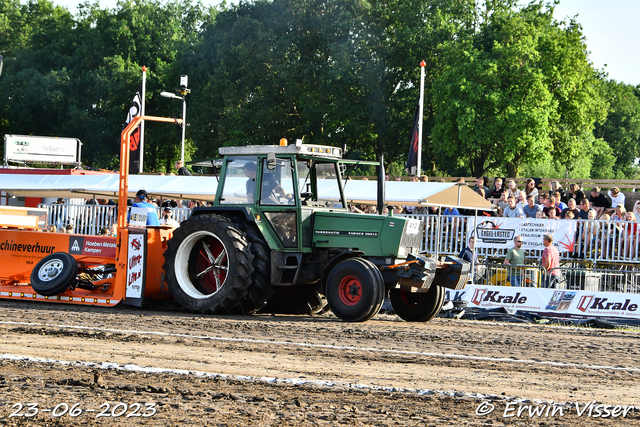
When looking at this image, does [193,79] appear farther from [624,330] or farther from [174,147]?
[624,330]

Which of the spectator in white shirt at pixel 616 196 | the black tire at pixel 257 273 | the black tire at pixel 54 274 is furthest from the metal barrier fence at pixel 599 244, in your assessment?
the black tire at pixel 54 274

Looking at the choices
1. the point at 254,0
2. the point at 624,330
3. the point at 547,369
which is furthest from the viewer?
the point at 254,0

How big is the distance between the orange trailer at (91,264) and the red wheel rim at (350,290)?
9.79 ft

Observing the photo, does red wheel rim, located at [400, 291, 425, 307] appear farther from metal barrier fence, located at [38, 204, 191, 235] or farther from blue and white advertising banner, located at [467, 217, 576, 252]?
metal barrier fence, located at [38, 204, 191, 235]

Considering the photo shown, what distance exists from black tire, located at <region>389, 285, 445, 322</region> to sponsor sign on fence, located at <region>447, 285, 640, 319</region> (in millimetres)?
3195

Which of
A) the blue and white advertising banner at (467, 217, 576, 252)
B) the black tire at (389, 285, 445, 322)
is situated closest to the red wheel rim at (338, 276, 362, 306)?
the black tire at (389, 285, 445, 322)

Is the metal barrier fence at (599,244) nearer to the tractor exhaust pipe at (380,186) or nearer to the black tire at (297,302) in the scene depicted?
the black tire at (297,302)

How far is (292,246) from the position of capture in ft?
35.1

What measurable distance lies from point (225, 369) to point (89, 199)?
725 inches

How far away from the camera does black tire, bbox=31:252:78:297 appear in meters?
11.3

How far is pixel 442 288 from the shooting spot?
11055 millimetres

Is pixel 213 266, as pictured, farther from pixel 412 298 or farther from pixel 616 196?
pixel 616 196

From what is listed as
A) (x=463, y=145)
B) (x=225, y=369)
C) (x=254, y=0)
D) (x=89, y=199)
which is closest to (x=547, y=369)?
(x=225, y=369)

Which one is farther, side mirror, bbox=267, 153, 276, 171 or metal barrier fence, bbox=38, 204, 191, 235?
metal barrier fence, bbox=38, 204, 191, 235
